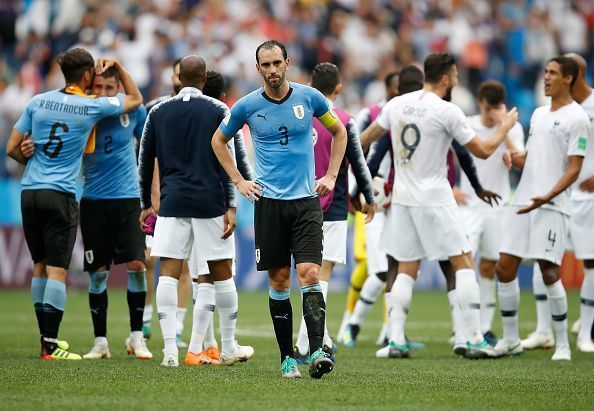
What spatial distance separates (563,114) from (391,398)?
473 cm

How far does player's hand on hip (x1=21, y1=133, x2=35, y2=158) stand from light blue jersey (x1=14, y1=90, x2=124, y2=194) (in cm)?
5

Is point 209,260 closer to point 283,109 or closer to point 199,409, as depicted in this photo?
point 283,109

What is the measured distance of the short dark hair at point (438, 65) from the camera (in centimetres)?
1154

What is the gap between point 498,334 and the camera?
15.0 meters

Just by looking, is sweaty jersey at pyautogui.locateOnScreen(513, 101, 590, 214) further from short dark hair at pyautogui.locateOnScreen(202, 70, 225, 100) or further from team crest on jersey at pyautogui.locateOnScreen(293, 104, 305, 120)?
team crest on jersey at pyautogui.locateOnScreen(293, 104, 305, 120)

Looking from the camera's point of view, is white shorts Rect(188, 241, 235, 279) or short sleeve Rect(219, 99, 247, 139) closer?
short sleeve Rect(219, 99, 247, 139)

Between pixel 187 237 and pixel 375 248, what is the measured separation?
4.00m

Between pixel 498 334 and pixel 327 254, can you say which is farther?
pixel 498 334

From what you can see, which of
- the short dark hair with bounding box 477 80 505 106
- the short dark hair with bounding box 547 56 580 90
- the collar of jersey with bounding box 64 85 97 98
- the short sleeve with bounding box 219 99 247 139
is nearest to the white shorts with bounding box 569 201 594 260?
the short dark hair with bounding box 477 80 505 106

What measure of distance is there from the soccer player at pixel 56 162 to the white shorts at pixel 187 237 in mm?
1269

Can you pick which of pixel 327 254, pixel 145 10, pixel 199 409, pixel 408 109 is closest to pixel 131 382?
pixel 199 409

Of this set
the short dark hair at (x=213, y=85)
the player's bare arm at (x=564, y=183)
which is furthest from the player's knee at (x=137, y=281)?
the player's bare arm at (x=564, y=183)

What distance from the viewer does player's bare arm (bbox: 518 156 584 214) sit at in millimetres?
11562

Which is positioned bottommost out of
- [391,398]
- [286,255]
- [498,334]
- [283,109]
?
[498,334]
